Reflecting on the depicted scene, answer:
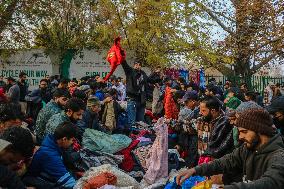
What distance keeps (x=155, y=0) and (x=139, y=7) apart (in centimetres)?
101

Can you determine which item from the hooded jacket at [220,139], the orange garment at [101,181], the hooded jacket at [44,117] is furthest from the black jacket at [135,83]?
the orange garment at [101,181]

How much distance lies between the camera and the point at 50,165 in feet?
17.3

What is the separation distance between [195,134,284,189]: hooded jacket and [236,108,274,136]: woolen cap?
0.26 ft

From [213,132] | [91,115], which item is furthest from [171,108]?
[213,132]

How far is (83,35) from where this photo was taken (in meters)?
23.2

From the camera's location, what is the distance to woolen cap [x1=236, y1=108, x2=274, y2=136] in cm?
335

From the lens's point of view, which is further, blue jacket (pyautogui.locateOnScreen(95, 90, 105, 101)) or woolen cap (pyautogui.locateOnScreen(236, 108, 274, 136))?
blue jacket (pyautogui.locateOnScreen(95, 90, 105, 101))

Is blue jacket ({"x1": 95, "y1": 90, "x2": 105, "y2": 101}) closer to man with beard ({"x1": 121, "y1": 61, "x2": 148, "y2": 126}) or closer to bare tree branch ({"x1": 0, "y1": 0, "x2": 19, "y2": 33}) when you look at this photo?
man with beard ({"x1": 121, "y1": 61, "x2": 148, "y2": 126})

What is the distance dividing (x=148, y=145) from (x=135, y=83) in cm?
337

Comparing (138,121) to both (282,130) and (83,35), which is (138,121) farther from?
(83,35)

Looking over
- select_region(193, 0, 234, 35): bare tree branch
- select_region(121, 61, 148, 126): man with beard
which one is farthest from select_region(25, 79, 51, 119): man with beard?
select_region(193, 0, 234, 35): bare tree branch

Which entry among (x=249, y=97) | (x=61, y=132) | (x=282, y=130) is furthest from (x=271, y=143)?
(x=249, y=97)

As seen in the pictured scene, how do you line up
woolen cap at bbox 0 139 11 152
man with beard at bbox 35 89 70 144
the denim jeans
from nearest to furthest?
woolen cap at bbox 0 139 11 152 → man with beard at bbox 35 89 70 144 → the denim jeans

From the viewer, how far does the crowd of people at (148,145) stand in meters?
3.38
